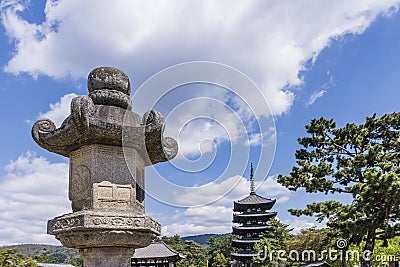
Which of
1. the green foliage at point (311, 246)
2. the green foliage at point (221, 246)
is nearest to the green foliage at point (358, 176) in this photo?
the green foliage at point (311, 246)

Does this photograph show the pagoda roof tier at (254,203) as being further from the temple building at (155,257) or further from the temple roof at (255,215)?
the temple building at (155,257)

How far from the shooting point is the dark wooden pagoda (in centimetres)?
4931

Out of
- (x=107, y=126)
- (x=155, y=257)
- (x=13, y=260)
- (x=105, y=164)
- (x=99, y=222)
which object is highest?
(x=107, y=126)

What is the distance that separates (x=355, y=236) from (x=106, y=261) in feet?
51.4

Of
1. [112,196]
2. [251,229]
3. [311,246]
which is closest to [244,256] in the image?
[251,229]

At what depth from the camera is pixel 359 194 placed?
647 inches

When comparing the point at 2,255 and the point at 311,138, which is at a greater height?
the point at 311,138

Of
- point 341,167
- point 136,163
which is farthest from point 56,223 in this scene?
point 341,167

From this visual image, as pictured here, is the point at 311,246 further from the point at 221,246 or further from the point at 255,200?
the point at 221,246

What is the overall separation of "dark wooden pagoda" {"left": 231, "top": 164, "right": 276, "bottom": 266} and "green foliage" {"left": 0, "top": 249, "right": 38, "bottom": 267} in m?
33.6

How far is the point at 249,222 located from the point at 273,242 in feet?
24.6

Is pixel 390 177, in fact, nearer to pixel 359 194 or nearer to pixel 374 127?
pixel 359 194

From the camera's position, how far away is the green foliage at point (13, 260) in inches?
625

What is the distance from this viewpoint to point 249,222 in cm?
5250
